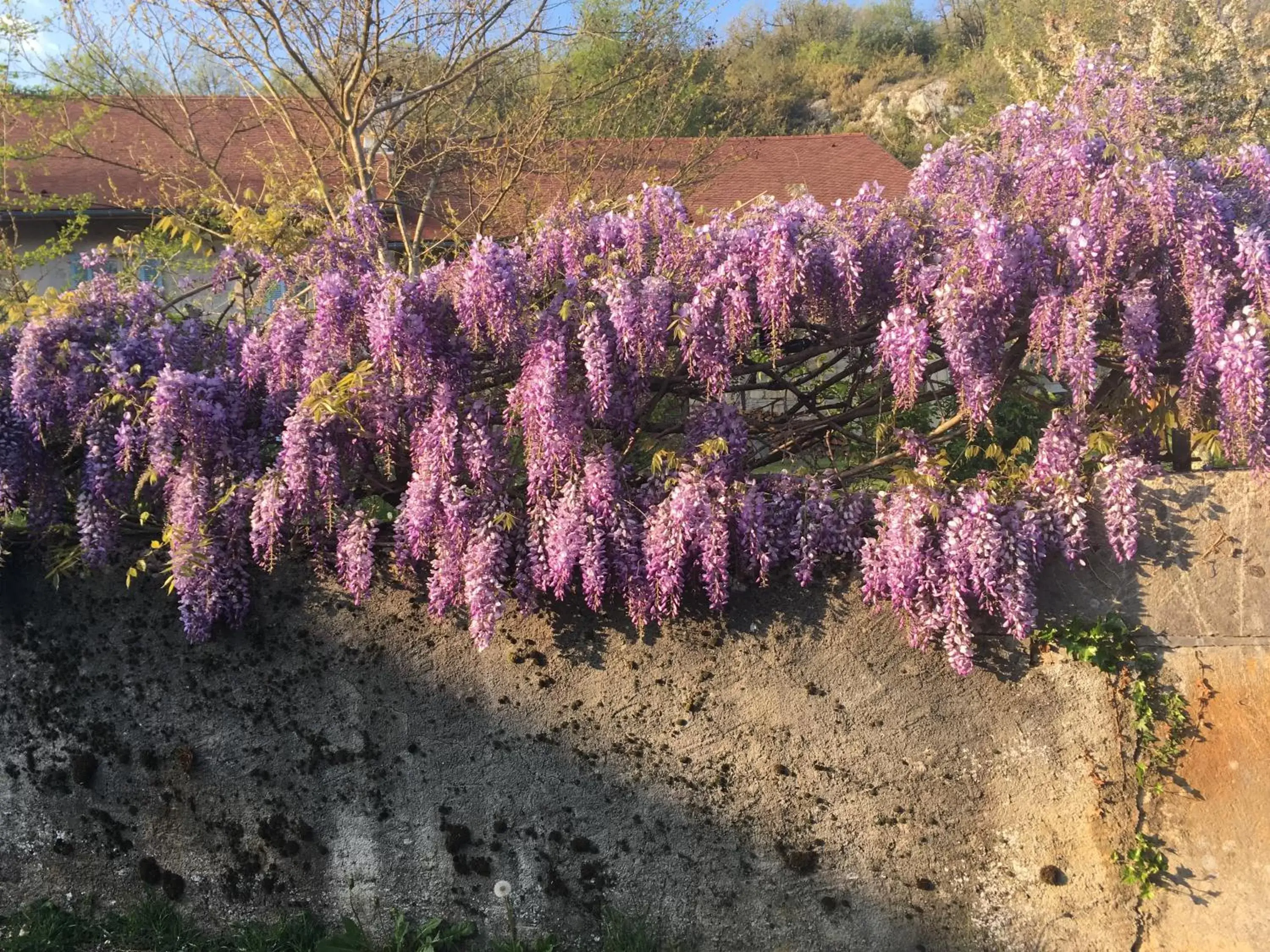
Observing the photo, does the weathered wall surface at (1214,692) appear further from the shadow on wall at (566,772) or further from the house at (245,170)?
the house at (245,170)

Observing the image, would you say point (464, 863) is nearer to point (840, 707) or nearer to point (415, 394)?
point (840, 707)

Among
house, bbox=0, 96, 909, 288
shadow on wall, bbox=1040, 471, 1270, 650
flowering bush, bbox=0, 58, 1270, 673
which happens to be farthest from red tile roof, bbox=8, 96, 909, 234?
shadow on wall, bbox=1040, 471, 1270, 650

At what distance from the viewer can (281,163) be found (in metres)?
7.78

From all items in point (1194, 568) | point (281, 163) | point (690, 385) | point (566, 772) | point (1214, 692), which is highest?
point (281, 163)

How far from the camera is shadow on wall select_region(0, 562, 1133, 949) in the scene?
3.36 metres

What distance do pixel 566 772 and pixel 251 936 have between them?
4.95 feet

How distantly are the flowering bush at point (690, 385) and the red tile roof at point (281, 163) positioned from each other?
2.25 metres

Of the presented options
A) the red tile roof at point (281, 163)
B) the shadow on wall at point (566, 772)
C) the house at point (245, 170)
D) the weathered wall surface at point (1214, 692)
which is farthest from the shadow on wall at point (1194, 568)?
the red tile roof at point (281, 163)

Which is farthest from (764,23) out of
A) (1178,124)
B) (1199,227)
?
(1199,227)

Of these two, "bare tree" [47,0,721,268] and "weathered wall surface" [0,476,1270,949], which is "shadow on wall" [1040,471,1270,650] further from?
"bare tree" [47,0,721,268]

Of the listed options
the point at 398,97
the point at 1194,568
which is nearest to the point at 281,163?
the point at 398,97

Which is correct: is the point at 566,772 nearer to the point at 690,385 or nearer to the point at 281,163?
the point at 690,385

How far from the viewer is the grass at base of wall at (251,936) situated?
11.5ft

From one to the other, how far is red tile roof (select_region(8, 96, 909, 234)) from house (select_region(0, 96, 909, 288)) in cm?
3
